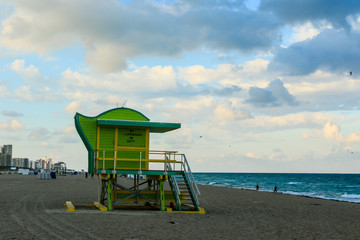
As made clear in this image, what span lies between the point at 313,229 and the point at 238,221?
331 cm

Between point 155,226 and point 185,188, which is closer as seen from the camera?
point 155,226

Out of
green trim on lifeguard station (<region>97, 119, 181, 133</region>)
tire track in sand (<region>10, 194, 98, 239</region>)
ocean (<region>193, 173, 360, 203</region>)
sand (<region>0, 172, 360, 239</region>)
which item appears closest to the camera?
tire track in sand (<region>10, 194, 98, 239</region>)

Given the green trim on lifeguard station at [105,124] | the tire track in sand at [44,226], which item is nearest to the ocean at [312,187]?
the green trim on lifeguard station at [105,124]

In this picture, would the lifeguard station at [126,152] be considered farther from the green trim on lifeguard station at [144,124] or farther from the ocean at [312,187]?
the ocean at [312,187]


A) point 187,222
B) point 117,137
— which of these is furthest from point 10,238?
point 117,137

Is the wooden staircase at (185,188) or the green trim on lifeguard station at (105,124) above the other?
the green trim on lifeguard station at (105,124)

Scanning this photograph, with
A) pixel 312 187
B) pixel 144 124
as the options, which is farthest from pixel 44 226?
pixel 312 187

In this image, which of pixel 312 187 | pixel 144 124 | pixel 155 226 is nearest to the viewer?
pixel 155 226

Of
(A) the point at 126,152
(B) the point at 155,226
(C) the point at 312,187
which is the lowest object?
(C) the point at 312,187

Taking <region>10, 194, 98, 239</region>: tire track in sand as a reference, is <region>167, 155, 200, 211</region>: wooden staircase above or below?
above

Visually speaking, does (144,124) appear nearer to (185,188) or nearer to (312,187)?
(185,188)

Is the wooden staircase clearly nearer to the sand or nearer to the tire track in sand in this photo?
the sand

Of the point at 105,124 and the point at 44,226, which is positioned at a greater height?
the point at 105,124

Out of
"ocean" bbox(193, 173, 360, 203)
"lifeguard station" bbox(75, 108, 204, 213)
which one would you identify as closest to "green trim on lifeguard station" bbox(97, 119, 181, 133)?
"lifeguard station" bbox(75, 108, 204, 213)
